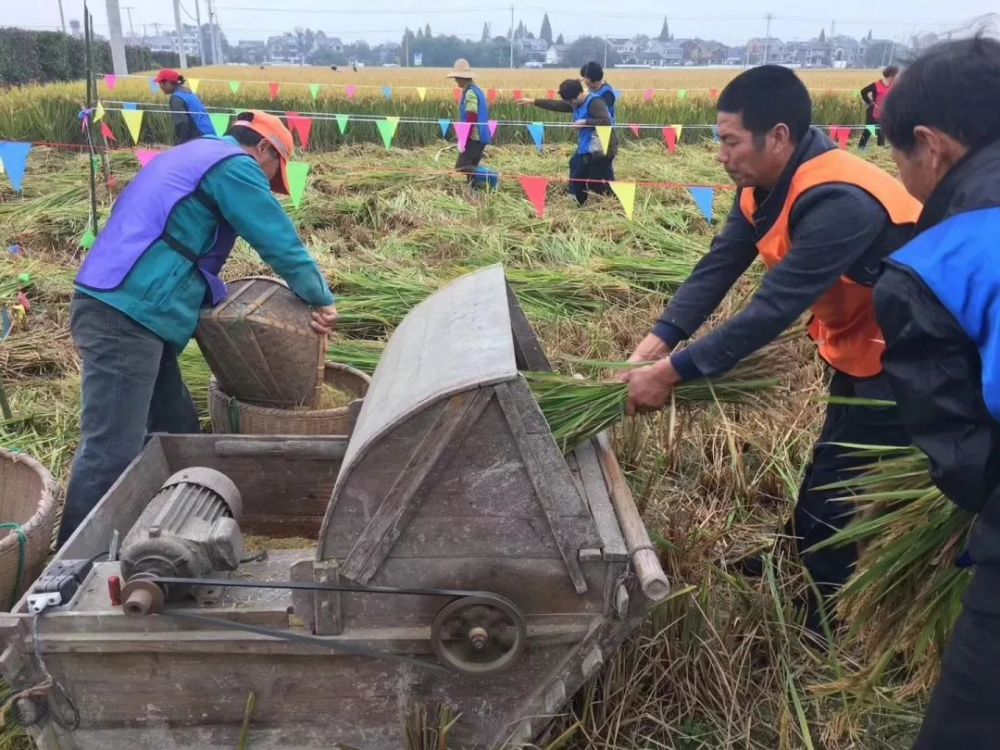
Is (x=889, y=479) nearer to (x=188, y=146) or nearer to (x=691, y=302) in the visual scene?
(x=691, y=302)

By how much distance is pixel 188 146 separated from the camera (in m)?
2.76

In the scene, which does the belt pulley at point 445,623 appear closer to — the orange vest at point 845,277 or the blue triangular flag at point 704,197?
the orange vest at point 845,277

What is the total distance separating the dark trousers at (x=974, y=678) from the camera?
1.45 m

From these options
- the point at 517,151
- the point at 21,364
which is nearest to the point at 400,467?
the point at 21,364

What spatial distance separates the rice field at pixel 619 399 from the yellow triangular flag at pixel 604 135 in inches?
21.2

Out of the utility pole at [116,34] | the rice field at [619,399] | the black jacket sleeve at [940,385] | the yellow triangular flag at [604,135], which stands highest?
the utility pole at [116,34]

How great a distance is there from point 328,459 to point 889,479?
1.74m

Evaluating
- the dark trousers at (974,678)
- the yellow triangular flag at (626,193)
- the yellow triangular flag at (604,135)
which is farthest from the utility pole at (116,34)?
the dark trousers at (974,678)

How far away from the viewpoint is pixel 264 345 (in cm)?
298

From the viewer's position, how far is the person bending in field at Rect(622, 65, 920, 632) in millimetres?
2117

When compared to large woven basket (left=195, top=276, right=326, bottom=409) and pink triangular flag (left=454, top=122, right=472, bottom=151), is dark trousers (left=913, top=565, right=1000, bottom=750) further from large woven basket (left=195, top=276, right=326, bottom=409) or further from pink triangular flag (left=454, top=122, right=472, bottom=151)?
pink triangular flag (left=454, top=122, right=472, bottom=151)

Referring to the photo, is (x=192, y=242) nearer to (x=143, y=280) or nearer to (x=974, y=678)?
(x=143, y=280)

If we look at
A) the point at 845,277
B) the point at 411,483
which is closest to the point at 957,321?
the point at 845,277

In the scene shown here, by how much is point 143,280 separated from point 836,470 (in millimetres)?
2310
